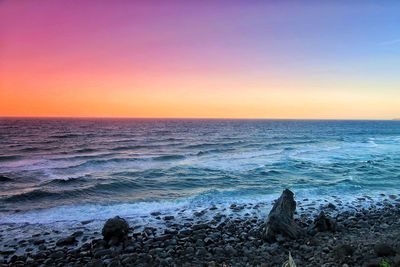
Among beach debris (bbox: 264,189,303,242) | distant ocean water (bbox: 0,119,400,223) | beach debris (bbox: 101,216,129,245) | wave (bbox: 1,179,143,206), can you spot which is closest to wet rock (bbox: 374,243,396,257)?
beach debris (bbox: 264,189,303,242)

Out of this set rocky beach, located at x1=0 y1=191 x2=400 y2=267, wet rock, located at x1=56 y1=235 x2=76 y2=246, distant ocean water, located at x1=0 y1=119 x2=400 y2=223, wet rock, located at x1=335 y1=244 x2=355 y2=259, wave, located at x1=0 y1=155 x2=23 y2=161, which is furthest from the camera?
wave, located at x1=0 y1=155 x2=23 y2=161

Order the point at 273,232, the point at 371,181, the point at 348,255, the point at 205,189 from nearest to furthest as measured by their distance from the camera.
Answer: the point at 348,255 < the point at 273,232 < the point at 205,189 < the point at 371,181

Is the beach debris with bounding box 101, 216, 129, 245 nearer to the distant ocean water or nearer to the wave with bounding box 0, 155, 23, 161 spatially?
the distant ocean water

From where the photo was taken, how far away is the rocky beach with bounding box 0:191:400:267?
37.5 feet

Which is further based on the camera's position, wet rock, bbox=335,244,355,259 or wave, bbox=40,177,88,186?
wave, bbox=40,177,88,186

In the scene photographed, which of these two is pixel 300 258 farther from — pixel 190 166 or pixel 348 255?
pixel 190 166

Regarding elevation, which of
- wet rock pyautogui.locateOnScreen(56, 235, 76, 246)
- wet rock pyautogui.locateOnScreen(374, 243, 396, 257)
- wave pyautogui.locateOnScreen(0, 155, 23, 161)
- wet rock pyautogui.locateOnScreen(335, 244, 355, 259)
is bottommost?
wave pyautogui.locateOnScreen(0, 155, 23, 161)

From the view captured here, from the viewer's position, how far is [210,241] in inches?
527

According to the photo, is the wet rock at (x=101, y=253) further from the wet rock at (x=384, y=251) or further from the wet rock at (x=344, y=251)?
the wet rock at (x=384, y=251)

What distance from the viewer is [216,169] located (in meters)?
31.7

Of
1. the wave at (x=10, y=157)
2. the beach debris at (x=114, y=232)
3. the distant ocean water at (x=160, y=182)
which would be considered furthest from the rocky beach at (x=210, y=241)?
the wave at (x=10, y=157)

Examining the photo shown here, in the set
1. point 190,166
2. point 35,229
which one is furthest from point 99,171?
point 35,229

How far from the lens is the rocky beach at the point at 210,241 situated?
11.4 m

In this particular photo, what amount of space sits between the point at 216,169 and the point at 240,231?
17033mm
